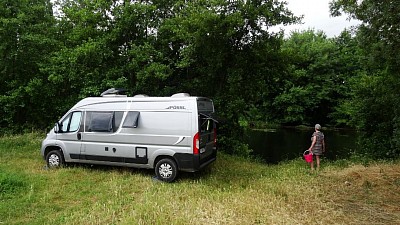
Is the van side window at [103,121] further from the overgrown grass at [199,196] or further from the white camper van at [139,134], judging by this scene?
the overgrown grass at [199,196]

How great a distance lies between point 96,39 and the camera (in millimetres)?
13438

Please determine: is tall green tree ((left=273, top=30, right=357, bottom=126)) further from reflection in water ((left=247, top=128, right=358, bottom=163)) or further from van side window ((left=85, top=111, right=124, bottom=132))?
van side window ((left=85, top=111, right=124, bottom=132))

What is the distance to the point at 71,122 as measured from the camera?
9633mm

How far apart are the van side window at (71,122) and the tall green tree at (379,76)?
30.5ft

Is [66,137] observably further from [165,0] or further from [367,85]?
[367,85]

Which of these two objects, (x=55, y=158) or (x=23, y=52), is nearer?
(x=55, y=158)

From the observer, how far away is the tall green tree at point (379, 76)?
9.41 m

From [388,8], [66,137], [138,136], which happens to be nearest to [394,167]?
[388,8]

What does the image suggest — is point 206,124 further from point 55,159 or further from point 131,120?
point 55,159

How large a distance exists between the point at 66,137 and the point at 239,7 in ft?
25.5

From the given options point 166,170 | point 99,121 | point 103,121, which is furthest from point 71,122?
point 166,170

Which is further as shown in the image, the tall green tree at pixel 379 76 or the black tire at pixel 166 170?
the tall green tree at pixel 379 76

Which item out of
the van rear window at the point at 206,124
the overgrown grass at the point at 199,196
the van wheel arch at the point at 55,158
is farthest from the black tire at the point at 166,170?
the van wheel arch at the point at 55,158

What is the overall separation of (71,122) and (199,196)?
5.10 m
